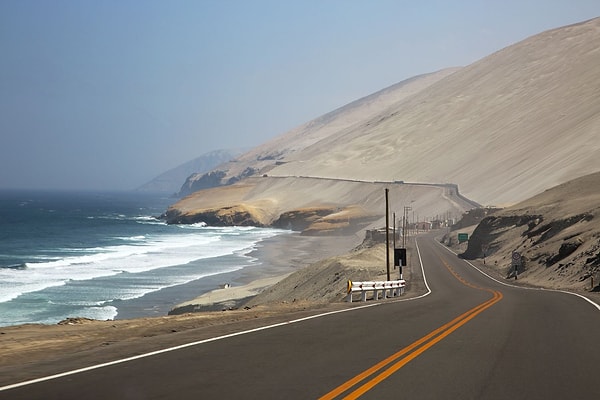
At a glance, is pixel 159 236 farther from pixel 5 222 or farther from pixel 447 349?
pixel 447 349

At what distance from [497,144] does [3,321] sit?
15322 centimetres

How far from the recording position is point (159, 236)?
129 meters

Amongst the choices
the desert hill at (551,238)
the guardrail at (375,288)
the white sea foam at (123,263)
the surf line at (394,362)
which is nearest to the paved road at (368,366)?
the surf line at (394,362)

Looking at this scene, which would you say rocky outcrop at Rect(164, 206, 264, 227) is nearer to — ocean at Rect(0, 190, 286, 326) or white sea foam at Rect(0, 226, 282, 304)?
ocean at Rect(0, 190, 286, 326)

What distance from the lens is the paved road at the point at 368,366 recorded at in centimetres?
878

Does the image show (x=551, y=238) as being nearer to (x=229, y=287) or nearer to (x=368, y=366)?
(x=229, y=287)

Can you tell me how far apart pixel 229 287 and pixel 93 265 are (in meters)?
22.7

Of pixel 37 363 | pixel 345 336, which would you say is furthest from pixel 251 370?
pixel 345 336

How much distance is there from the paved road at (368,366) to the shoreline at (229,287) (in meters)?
29.3

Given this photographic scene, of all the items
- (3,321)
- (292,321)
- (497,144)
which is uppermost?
(497,144)

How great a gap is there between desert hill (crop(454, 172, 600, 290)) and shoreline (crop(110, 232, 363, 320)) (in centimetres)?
1894

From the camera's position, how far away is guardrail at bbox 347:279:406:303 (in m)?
28.1

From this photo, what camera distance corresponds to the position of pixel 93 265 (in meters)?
76.2

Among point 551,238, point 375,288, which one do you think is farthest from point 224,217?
point 375,288
